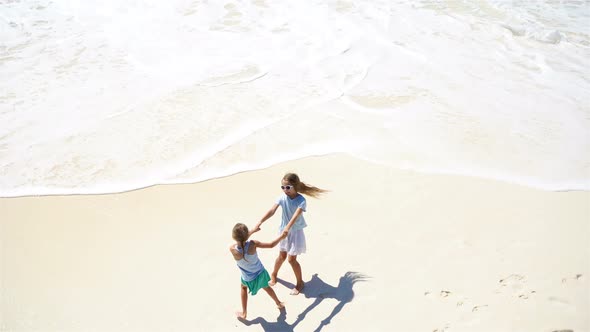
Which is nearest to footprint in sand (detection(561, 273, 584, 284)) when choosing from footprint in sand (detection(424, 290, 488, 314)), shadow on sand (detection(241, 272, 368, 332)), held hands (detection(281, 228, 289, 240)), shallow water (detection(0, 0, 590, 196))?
footprint in sand (detection(424, 290, 488, 314))

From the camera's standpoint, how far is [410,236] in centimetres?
531

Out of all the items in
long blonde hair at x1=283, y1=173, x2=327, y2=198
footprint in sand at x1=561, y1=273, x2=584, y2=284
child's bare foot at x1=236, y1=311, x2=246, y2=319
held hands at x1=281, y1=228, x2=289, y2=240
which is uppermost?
long blonde hair at x1=283, y1=173, x2=327, y2=198

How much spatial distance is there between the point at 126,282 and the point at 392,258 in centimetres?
293

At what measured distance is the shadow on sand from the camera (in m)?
4.46

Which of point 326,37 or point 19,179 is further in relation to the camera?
point 326,37

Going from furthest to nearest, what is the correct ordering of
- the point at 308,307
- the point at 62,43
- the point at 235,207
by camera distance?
the point at 62,43 → the point at 235,207 → the point at 308,307

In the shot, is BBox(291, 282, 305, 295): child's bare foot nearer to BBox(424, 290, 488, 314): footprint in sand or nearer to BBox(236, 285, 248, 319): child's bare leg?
BBox(236, 285, 248, 319): child's bare leg

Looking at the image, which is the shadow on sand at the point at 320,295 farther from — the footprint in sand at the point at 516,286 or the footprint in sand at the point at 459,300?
the footprint in sand at the point at 516,286

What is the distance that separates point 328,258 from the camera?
5176 mm

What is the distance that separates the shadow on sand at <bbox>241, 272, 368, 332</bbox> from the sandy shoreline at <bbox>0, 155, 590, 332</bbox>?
1cm

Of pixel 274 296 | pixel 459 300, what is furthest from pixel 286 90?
pixel 459 300

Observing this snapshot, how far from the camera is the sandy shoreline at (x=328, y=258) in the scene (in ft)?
14.4

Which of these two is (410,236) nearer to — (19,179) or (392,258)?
A: (392,258)

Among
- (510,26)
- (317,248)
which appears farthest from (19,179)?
(510,26)
